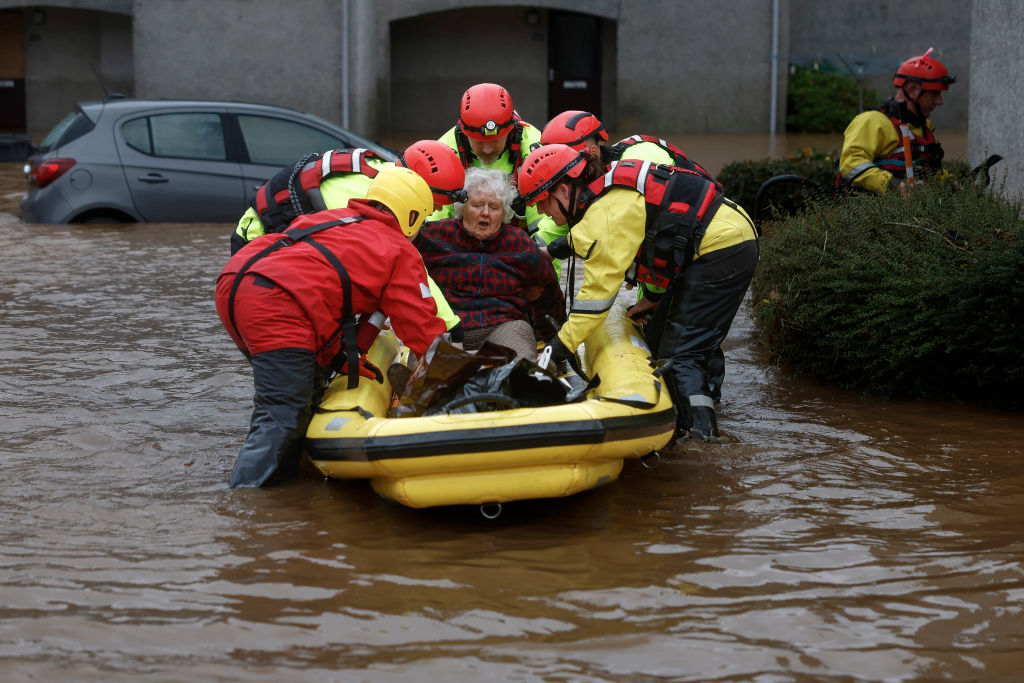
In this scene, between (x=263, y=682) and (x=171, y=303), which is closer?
(x=263, y=682)

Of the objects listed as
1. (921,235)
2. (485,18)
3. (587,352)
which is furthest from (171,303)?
(485,18)

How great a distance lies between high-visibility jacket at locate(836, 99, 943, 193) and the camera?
28.5 feet

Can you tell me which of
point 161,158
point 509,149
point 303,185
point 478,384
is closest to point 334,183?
point 303,185

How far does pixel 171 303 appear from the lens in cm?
902

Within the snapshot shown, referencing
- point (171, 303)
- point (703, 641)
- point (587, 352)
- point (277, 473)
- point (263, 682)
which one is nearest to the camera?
point (263, 682)

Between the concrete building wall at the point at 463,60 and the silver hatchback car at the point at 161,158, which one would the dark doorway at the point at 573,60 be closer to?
the concrete building wall at the point at 463,60

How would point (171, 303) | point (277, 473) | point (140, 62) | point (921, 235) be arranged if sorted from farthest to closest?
point (140, 62)
point (171, 303)
point (921, 235)
point (277, 473)

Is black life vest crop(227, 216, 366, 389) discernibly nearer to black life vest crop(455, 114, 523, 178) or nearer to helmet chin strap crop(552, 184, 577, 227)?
helmet chin strap crop(552, 184, 577, 227)

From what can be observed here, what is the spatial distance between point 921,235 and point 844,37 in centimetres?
1744

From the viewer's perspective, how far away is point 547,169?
5523 mm

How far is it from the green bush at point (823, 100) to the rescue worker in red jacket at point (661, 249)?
1647 centimetres

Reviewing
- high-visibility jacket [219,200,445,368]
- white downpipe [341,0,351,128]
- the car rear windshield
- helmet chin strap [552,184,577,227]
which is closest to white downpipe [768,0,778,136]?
white downpipe [341,0,351,128]

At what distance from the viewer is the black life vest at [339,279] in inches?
201

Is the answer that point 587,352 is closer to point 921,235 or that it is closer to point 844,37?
point 921,235
